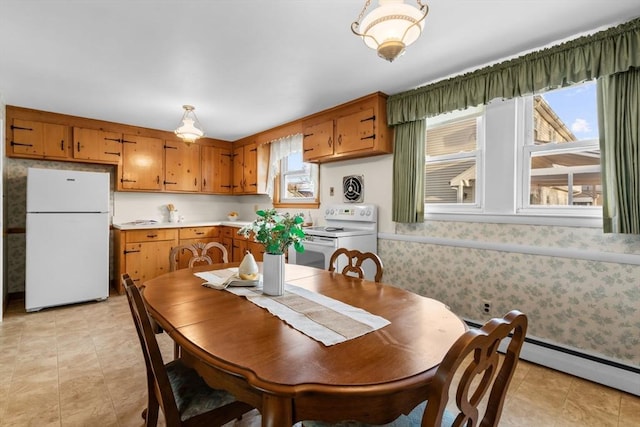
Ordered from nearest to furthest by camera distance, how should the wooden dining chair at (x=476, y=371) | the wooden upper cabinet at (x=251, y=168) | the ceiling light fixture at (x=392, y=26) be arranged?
the wooden dining chair at (x=476, y=371) → the ceiling light fixture at (x=392, y=26) → the wooden upper cabinet at (x=251, y=168)

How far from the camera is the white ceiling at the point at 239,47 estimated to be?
1.76 m

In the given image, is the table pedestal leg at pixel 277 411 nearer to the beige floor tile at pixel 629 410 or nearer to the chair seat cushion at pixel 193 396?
the chair seat cushion at pixel 193 396

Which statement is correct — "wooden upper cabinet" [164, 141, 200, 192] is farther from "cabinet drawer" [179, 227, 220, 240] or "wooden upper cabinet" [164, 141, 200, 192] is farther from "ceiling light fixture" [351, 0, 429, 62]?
"ceiling light fixture" [351, 0, 429, 62]

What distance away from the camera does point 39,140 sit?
12.0 ft

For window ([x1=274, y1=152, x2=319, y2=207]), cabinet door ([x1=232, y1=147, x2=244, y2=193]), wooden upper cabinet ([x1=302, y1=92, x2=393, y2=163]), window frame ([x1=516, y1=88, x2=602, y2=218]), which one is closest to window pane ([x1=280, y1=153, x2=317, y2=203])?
window ([x1=274, y1=152, x2=319, y2=207])

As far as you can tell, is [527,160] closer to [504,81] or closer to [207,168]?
[504,81]

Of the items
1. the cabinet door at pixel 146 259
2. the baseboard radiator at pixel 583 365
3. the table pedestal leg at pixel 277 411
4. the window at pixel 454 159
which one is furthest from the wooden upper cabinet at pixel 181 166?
the baseboard radiator at pixel 583 365

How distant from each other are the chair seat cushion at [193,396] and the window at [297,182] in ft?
9.49

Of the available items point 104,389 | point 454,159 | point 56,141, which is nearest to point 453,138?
point 454,159

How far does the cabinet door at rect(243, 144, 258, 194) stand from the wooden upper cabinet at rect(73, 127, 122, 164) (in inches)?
67.3

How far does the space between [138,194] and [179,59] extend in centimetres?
291

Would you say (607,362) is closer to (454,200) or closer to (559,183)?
(559,183)

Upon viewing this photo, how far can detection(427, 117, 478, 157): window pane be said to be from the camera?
277 cm

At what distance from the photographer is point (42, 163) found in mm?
3908
